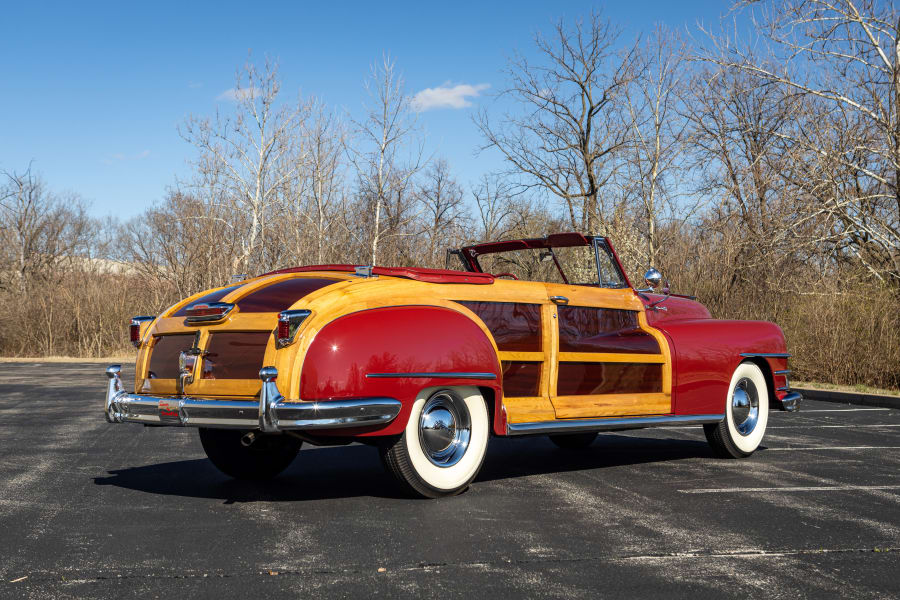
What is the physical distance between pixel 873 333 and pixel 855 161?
5.99 meters

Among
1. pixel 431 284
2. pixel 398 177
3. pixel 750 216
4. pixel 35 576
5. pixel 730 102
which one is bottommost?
pixel 35 576

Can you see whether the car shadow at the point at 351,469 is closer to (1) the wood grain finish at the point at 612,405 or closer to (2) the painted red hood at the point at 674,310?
(1) the wood grain finish at the point at 612,405

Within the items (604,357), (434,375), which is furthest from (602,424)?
(434,375)

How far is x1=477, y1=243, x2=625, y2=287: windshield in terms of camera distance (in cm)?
770

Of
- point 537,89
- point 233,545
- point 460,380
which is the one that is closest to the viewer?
point 233,545

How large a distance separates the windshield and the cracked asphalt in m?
1.53

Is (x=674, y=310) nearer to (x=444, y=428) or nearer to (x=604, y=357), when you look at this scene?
(x=604, y=357)

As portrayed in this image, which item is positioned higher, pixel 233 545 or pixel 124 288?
pixel 124 288

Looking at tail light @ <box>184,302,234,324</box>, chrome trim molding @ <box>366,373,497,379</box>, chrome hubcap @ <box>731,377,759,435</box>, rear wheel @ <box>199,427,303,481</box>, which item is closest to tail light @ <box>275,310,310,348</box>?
chrome trim molding @ <box>366,373,497,379</box>

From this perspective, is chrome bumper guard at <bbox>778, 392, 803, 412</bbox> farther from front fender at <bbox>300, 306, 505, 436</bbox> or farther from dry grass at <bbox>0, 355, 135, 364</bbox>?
dry grass at <bbox>0, 355, 135, 364</bbox>

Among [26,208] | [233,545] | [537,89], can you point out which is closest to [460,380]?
[233,545]

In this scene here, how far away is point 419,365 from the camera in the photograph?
5688 mm

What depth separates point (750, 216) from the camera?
21547 mm

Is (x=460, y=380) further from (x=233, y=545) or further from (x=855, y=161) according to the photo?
(x=855, y=161)
